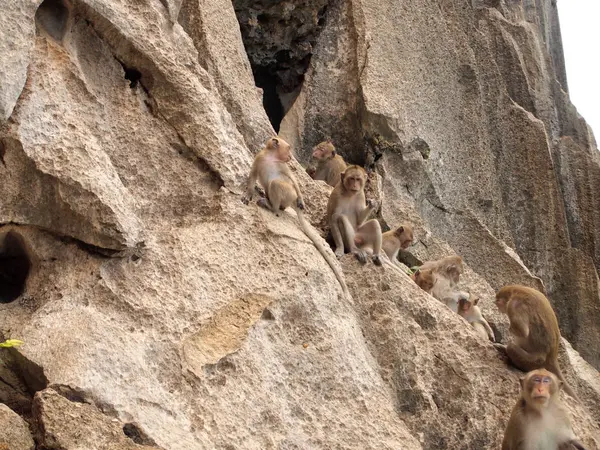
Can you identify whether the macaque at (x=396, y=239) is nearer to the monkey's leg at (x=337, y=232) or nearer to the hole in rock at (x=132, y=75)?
the monkey's leg at (x=337, y=232)

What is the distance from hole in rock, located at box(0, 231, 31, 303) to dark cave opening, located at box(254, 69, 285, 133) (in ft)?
23.5

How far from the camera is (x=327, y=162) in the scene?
1223 centimetres

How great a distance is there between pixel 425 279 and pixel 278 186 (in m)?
3.06

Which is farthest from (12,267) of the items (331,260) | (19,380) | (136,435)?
(331,260)

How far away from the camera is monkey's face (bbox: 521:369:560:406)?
25.7ft

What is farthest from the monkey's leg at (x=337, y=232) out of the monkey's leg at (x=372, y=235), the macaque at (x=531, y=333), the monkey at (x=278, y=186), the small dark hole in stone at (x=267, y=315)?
the small dark hole in stone at (x=267, y=315)

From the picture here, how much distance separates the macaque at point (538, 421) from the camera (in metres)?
7.84

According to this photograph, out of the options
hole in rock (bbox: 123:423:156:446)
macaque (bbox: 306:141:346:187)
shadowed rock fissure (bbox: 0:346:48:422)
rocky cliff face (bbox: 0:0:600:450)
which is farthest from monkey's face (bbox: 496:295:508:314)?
shadowed rock fissure (bbox: 0:346:48:422)

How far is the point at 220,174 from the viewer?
27.6ft

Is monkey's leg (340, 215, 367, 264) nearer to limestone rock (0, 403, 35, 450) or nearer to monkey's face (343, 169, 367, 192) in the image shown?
monkey's face (343, 169, 367, 192)

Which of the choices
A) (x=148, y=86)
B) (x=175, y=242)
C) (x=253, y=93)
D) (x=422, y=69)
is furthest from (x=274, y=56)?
(x=175, y=242)

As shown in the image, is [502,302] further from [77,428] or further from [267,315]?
[77,428]

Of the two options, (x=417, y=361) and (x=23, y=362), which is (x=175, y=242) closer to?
(x=23, y=362)

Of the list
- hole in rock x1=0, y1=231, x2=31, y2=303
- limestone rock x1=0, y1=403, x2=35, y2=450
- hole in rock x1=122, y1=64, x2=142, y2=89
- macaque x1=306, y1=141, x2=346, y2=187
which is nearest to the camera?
limestone rock x1=0, y1=403, x2=35, y2=450
